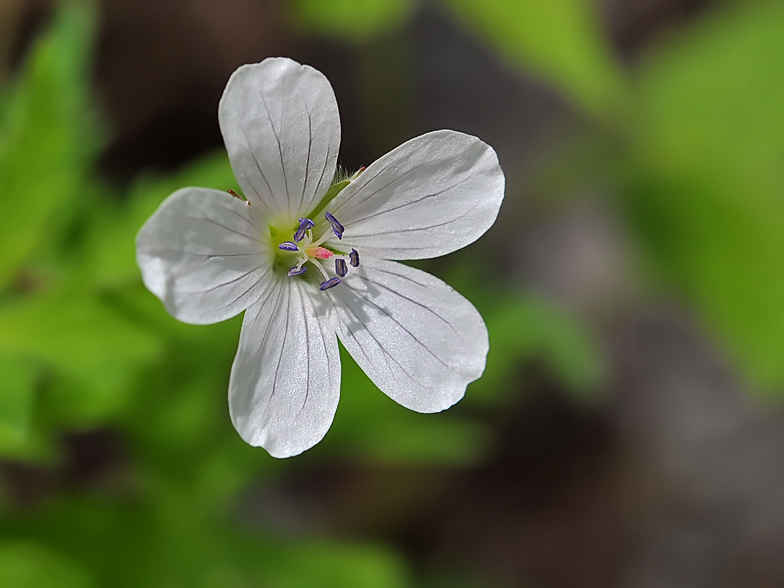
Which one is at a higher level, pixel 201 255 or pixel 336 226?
pixel 336 226

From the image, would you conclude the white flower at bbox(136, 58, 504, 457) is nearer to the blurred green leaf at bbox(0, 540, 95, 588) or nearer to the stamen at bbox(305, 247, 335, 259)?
the stamen at bbox(305, 247, 335, 259)

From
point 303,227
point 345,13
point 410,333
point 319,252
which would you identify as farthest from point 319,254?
point 345,13

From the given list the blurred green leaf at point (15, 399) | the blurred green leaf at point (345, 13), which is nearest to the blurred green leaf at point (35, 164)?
the blurred green leaf at point (15, 399)

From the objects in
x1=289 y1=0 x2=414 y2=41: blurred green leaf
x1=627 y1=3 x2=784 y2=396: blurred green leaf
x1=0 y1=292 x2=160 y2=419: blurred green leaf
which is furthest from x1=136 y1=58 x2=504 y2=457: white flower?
x1=627 y1=3 x2=784 y2=396: blurred green leaf

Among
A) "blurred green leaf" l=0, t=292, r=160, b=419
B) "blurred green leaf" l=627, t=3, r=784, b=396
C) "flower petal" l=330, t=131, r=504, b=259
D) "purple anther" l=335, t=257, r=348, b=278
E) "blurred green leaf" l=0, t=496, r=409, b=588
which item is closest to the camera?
"flower petal" l=330, t=131, r=504, b=259

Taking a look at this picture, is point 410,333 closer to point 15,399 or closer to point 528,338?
point 15,399
